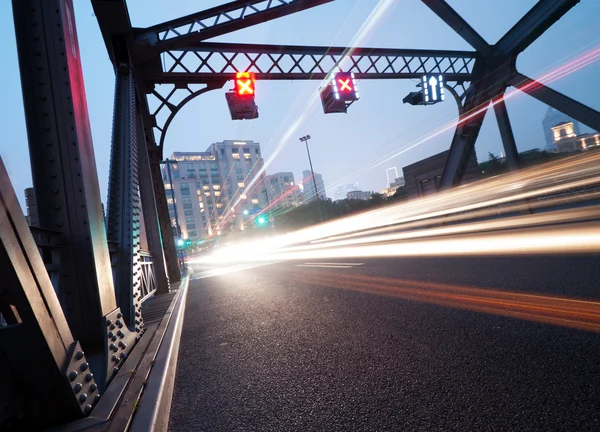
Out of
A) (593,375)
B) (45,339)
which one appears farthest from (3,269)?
(593,375)

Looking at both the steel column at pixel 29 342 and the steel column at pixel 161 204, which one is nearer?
the steel column at pixel 29 342

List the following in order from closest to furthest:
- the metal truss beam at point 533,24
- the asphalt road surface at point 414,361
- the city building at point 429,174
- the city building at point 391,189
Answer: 1. the asphalt road surface at point 414,361
2. the metal truss beam at point 533,24
3. the city building at point 429,174
4. the city building at point 391,189

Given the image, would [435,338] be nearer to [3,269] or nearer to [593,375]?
[593,375]

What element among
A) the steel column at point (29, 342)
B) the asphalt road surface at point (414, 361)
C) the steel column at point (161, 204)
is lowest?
the asphalt road surface at point (414, 361)

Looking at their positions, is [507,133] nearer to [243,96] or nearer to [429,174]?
[243,96]

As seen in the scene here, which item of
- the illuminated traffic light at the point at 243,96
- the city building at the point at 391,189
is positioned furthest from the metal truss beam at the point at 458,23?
the city building at the point at 391,189

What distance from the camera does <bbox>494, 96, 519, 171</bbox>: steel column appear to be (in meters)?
10.8

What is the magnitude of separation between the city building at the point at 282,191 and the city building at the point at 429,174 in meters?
110

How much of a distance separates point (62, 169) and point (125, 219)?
5.38 ft

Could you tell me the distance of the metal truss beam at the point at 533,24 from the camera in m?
8.13

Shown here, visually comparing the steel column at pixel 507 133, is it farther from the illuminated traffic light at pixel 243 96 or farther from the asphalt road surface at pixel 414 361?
the illuminated traffic light at pixel 243 96

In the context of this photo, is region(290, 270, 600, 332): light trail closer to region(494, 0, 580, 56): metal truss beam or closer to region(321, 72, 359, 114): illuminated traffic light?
region(321, 72, 359, 114): illuminated traffic light

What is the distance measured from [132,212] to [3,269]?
2725 millimetres

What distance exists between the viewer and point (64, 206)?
2391mm
